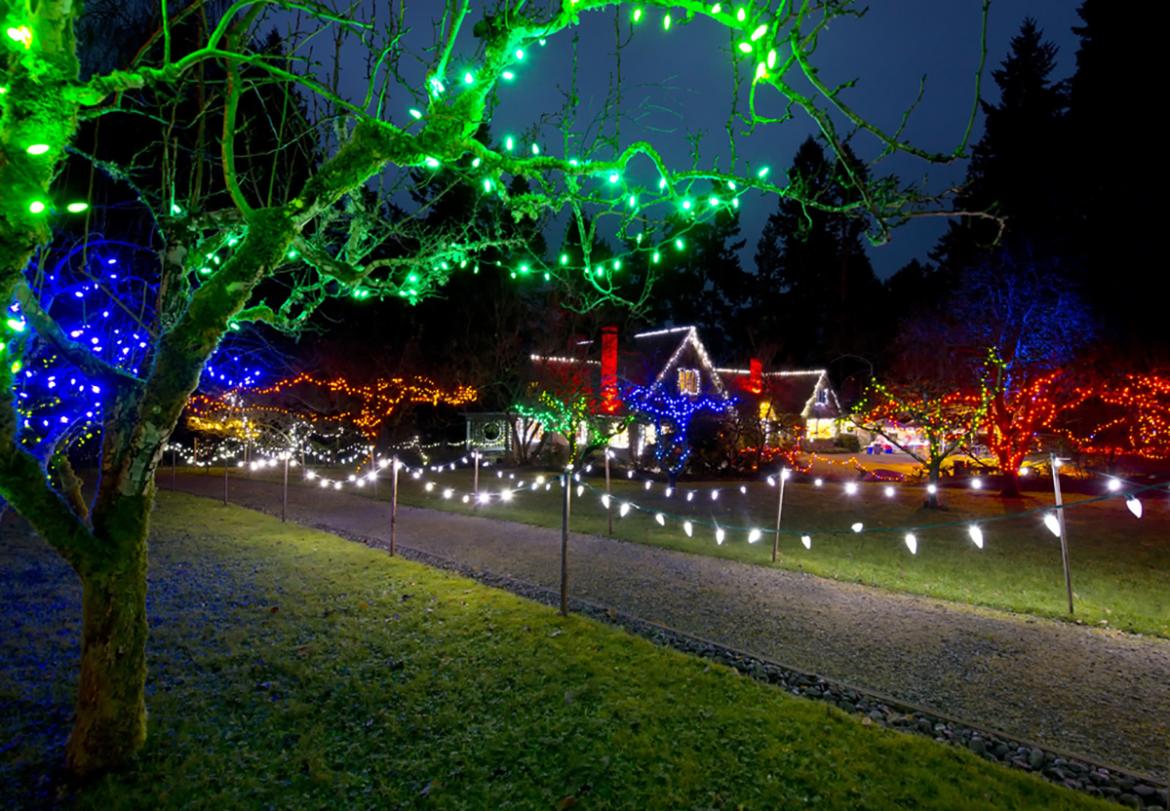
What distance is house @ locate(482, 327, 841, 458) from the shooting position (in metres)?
23.9

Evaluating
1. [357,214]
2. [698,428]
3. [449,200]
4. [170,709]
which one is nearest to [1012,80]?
[698,428]

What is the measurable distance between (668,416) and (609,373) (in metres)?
3.78

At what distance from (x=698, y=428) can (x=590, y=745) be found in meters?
19.2

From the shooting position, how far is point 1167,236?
80.3ft

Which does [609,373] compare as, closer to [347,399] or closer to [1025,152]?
[347,399]

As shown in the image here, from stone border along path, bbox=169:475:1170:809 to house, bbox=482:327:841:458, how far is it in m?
14.0

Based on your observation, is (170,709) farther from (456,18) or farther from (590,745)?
(456,18)

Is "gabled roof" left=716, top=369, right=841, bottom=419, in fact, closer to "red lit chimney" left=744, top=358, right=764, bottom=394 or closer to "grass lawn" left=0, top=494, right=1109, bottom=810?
"red lit chimney" left=744, top=358, right=764, bottom=394

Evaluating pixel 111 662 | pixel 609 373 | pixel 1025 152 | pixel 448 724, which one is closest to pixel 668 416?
pixel 609 373

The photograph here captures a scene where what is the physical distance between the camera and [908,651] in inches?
230

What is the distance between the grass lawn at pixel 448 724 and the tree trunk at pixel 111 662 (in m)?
0.20

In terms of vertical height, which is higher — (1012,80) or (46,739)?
(1012,80)

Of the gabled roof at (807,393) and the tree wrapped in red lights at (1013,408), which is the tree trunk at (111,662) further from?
the gabled roof at (807,393)

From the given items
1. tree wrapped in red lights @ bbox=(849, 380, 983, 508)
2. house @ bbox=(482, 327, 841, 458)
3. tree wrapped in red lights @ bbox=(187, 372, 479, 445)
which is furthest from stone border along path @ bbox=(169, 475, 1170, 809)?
tree wrapped in red lights @ bbox=(187, 372, 479, 445)
